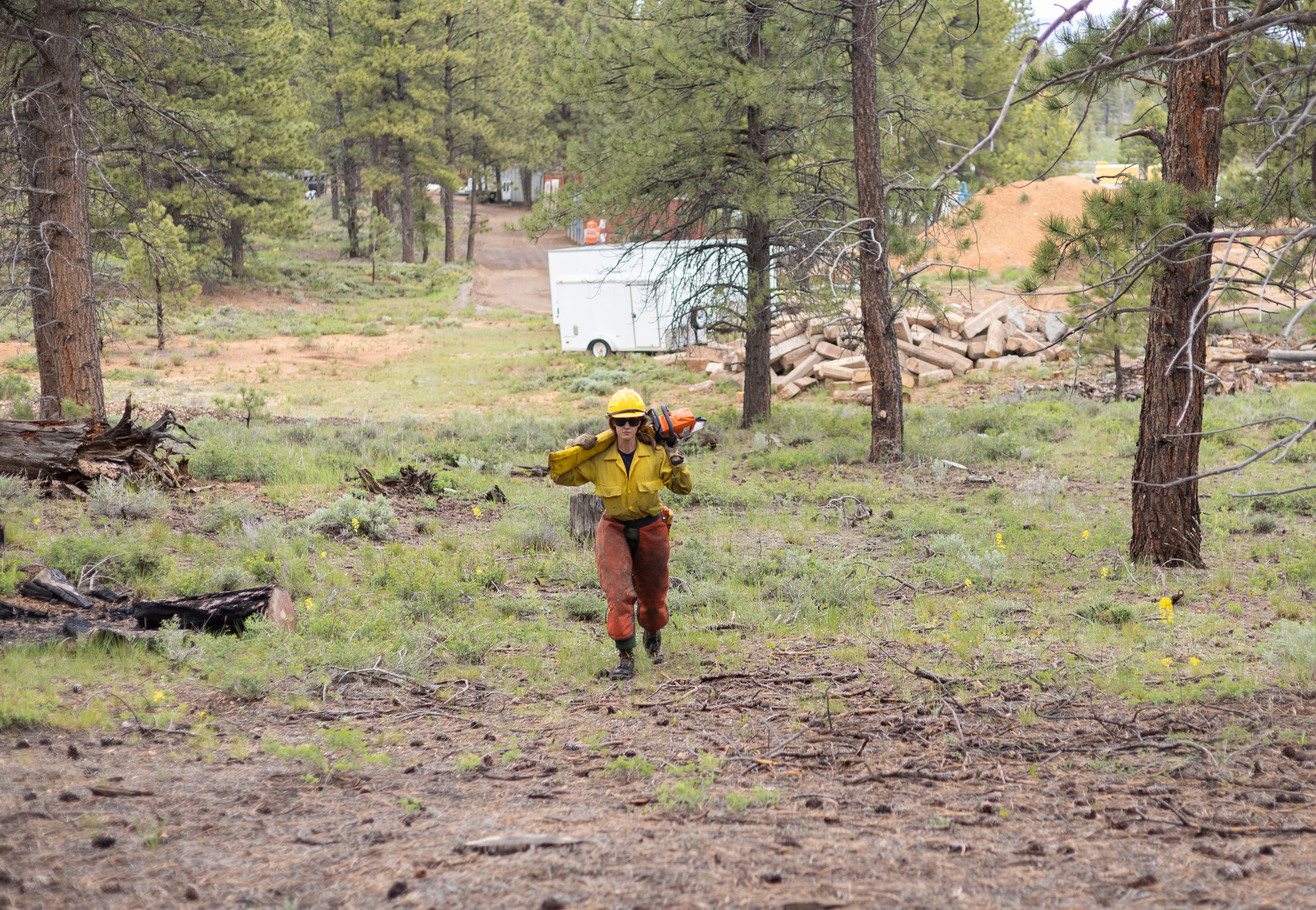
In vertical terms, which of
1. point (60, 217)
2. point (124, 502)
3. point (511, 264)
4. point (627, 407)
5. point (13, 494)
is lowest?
point (124, 502)

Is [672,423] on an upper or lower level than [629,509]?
upper

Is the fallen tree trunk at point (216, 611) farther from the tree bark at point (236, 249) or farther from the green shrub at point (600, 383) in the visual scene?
the tree bark at point (236, 249)

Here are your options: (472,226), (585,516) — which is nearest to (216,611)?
(585,516)

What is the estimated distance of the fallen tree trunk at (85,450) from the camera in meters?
10.1

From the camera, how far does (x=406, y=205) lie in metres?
47.2

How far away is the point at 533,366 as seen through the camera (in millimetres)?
27234

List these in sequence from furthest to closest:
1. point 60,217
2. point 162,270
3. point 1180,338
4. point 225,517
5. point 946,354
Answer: point 162,270 < point 946,354 < point 60,217 < point 225,517 < point 1180,338

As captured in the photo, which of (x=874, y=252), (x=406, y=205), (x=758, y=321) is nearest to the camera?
(x=874, y=252)

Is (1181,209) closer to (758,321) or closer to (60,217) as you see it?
(758,321)

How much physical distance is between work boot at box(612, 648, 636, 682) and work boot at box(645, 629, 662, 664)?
35 cm

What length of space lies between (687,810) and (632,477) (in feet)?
8.23

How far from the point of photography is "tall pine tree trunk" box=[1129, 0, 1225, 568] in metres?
7.50

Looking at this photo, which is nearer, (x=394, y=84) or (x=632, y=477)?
(x=632, y=477)

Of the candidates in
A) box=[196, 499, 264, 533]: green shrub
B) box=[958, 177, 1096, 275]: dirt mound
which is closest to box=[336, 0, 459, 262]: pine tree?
box=[958, 177, 1096, 275]: dirt mound
